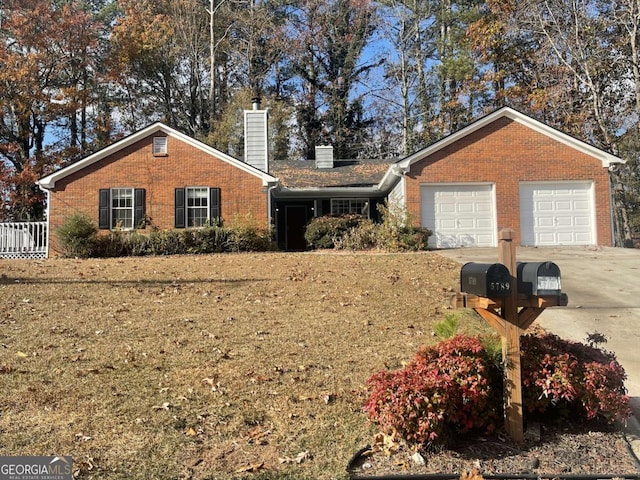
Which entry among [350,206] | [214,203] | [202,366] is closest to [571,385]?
[202,366]

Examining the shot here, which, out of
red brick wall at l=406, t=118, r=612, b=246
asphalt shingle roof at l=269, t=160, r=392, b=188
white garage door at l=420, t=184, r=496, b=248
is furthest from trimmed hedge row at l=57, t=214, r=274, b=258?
white garage door at l=420, t=184, r=496, b=248

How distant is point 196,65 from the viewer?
109 ft

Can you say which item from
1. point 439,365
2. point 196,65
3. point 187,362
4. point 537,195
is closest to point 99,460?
point 187,362

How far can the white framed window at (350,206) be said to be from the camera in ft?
73.3

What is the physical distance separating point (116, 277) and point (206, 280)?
2003 mm

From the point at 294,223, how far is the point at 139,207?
7.09 meters

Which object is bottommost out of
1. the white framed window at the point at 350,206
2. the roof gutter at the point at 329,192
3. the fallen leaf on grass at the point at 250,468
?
the fallen leaf on grass at the point at 250,468

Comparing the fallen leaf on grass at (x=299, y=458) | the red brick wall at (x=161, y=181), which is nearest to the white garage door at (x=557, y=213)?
the red brick wall at (x=161, y=181)

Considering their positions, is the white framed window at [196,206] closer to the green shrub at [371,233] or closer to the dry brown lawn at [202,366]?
the green shrub at [371,233]

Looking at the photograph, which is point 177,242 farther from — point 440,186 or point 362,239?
point 440,186

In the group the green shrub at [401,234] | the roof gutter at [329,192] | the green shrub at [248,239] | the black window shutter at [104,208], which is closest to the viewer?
the green shrub at [401,234]

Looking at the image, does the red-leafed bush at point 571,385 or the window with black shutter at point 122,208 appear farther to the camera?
the window with black shutter at point 122,208

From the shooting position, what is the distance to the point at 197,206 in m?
18.6

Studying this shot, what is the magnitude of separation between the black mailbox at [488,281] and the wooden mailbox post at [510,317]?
0.07 meters
